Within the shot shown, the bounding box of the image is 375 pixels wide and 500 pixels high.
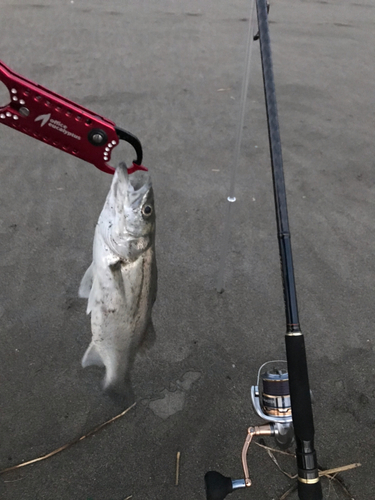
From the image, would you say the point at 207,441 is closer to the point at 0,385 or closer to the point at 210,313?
the point at 210,313

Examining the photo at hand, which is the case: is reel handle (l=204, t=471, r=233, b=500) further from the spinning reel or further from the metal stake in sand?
the metal stake in sand

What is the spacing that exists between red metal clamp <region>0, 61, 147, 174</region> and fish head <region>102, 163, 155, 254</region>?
0.23 metres

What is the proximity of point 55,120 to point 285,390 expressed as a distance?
1.46 metres

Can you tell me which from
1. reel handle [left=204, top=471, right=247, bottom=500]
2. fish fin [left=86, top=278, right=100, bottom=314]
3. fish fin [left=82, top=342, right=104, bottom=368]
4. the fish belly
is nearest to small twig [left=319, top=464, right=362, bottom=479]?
reel handle [left=204, top=471, right=247, bottom=500]

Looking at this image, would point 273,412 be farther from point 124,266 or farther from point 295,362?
point 124,266

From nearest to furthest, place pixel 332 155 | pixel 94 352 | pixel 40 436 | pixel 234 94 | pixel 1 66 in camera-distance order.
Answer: pixel 1 66
pixel 94 352
pixel 40 436
pixel 332 155
pixel 234 94

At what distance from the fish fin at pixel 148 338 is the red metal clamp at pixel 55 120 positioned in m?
0.87

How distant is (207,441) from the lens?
2473 mm

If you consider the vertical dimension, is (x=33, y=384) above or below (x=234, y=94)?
below

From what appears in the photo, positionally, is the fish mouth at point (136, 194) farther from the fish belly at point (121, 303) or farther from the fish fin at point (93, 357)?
the fish fin at point (93, 357)

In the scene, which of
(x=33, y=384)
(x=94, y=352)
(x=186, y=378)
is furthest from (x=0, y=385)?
(x=186, y=378)

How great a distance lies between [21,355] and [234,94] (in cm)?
483

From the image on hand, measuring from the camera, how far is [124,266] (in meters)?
1.84

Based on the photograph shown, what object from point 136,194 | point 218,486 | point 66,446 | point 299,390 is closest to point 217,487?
point 218,486
